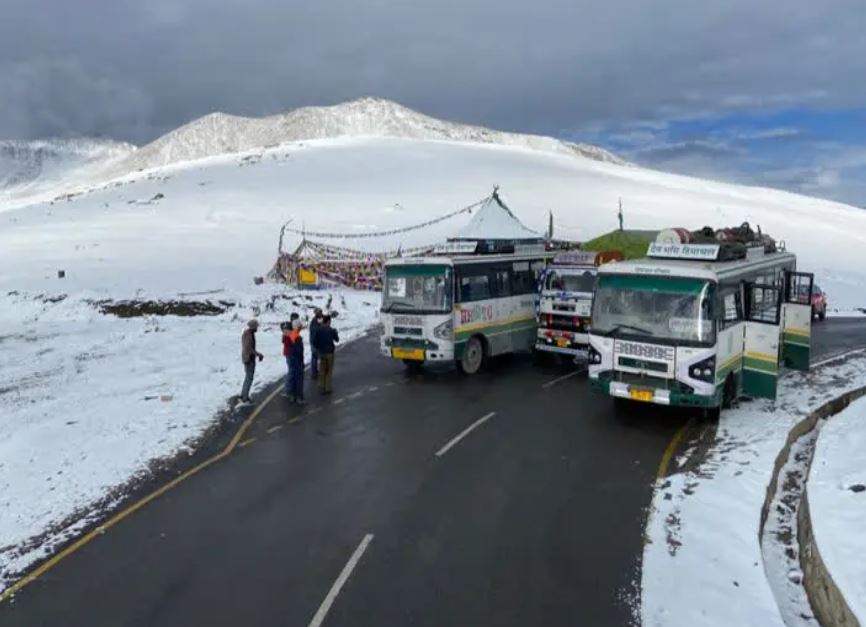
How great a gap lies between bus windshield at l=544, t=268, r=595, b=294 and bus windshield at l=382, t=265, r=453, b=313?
3.36 m

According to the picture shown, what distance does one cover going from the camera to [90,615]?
297 inches

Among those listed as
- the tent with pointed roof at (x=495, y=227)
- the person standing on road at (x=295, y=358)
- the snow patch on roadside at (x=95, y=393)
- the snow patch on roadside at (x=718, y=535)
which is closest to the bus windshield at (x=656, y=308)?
the snow patch on roadside at (x=718, y=535)

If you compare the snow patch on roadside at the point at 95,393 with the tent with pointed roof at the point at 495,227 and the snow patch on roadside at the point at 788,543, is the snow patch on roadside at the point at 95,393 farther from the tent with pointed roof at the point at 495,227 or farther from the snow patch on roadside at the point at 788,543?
the tent with pointed roof at the point at 495,227

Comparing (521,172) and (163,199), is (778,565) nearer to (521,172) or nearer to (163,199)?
(163,199)

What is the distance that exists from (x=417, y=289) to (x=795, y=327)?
926 centimetres

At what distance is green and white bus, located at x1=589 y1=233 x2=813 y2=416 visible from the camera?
1353 cm

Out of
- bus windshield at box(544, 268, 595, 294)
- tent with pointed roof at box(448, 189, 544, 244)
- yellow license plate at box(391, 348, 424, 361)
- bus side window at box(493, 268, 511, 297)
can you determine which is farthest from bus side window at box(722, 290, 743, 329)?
tent with pointed roof at box(448, 189, 544, 244)

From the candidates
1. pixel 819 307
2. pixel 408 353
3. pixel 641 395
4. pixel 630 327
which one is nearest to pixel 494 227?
pixel 819 307

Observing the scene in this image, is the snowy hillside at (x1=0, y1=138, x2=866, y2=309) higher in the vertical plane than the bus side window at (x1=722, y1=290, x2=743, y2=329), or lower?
higher

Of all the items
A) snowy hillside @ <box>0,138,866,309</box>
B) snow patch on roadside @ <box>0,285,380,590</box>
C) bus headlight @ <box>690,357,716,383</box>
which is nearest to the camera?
snow patch on roadside @ <box>0,285,380,590</box>

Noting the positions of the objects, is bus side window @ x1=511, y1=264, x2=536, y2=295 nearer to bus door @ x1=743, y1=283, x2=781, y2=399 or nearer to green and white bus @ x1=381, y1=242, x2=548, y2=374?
green and white bus @ x1=381, y1=242, x2=548, y2=374

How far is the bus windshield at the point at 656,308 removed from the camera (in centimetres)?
1356

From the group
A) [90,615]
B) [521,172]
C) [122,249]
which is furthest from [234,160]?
[90,615]

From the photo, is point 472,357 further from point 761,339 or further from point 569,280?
point 761,339
